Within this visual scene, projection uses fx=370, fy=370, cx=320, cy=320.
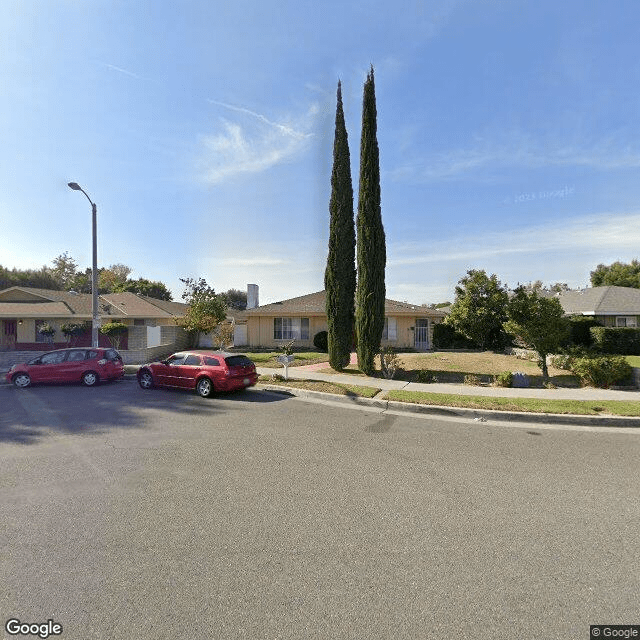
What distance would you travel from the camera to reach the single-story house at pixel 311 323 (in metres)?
25.8

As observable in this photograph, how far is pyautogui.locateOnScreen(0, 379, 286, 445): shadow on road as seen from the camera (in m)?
8.22

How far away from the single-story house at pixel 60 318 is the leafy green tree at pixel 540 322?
64.8 feet

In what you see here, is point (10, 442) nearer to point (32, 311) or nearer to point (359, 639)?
point (359, 639)

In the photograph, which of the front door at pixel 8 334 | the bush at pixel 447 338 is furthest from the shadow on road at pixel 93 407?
the bush at pixel 447 338

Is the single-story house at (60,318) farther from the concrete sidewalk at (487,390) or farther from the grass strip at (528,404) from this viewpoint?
the grass strip at (528,404)

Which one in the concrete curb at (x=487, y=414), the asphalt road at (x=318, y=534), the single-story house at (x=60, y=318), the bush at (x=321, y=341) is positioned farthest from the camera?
the bush at (x=321, y=341)

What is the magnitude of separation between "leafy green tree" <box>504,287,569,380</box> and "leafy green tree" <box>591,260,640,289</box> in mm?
44557

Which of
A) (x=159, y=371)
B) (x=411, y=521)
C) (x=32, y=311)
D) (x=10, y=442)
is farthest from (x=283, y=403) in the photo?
(x=32, y=311)

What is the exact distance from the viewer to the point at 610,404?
9891 millimetres

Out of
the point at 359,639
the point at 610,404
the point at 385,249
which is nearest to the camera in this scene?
the point at 359,639

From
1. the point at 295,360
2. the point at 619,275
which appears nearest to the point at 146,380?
the point at 295,360

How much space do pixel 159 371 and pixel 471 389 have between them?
426 inches

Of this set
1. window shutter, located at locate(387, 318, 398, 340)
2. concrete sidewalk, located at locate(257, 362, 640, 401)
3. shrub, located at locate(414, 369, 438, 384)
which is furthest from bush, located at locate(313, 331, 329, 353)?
shrub, located at locate(414, 369, 438, 384)

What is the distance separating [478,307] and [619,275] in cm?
4362
